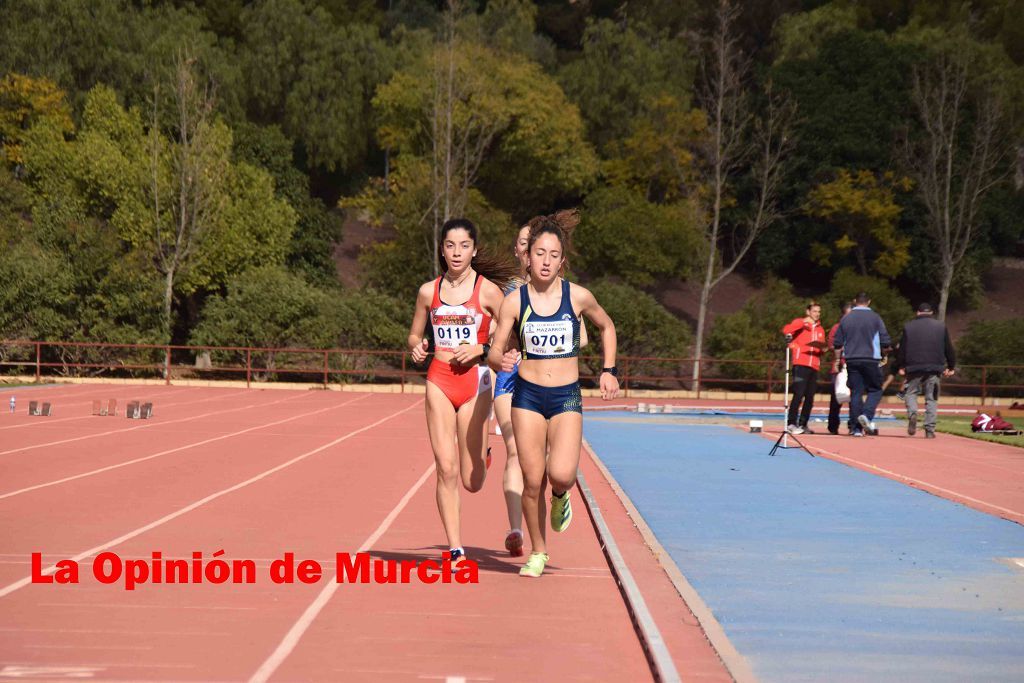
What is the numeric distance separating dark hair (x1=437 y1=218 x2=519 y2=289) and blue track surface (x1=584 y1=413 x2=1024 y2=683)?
7.13ft

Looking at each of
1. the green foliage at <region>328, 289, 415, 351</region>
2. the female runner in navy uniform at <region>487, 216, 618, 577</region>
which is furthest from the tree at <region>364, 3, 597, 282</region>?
the female runner in navy uniform at <region>487, 216, 618, 577</region>

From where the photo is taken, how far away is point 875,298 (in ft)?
183

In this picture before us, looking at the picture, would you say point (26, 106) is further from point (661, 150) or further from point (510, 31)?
point (661, 150)

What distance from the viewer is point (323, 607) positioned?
7203 mm

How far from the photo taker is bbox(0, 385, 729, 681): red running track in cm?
596

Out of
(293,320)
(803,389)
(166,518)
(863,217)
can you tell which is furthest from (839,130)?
(166,518)

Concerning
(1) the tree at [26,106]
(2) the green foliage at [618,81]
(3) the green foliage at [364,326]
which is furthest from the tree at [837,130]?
(1) the tree at [26,106]

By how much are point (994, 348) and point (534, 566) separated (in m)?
40.0

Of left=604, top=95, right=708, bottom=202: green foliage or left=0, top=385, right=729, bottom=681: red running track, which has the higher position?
left=604, top=95, right=708, bottom=202: green foliage

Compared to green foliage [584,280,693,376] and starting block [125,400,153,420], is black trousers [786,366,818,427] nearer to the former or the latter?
starting block [125,400,153,420]

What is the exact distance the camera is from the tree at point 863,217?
204ft

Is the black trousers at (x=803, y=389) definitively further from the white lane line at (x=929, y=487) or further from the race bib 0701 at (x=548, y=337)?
the race bib 0701 at (x=548, y=337)

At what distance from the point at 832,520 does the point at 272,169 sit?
165 ft

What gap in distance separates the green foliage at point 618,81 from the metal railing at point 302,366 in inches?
997
